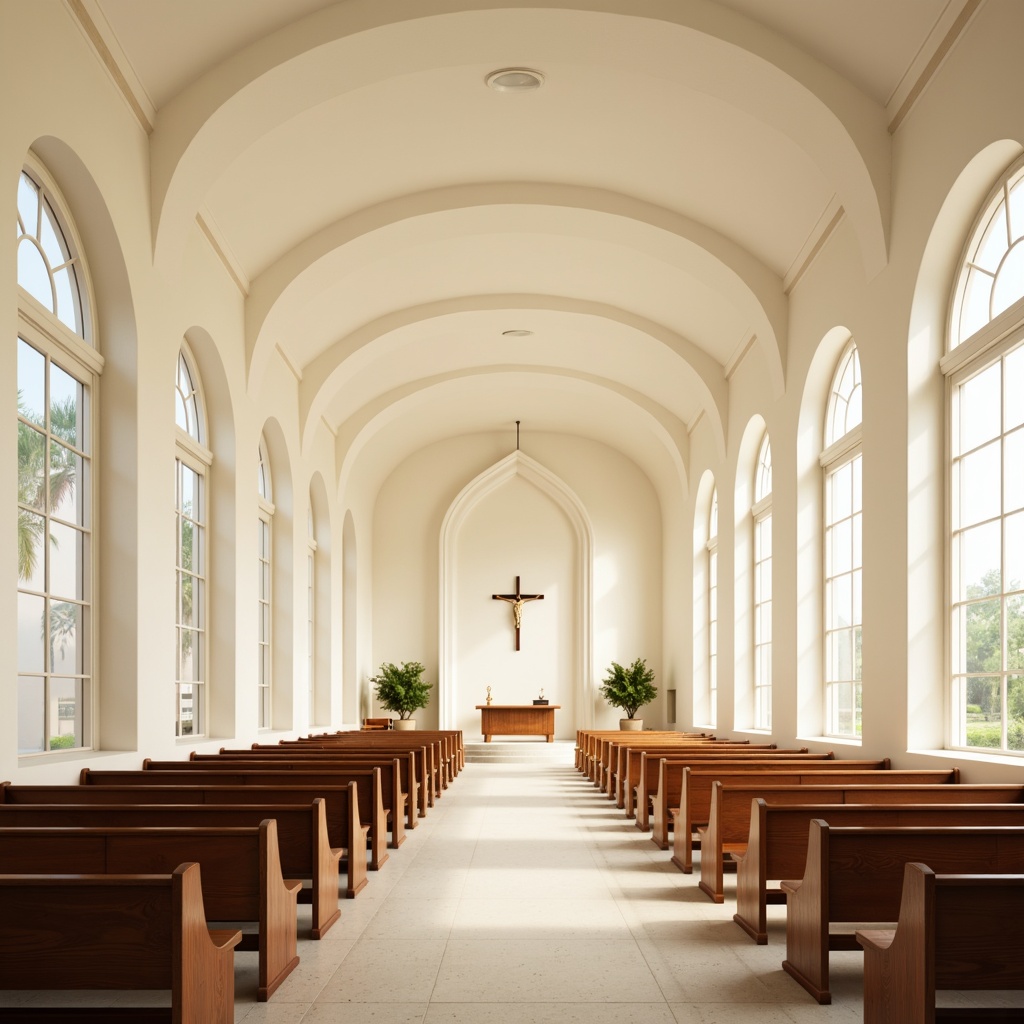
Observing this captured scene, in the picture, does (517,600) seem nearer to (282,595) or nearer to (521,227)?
(282,595)

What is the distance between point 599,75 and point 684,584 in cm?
998

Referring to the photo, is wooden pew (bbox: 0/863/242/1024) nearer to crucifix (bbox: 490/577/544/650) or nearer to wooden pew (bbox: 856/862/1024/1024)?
wooden pew (bbox: 856/862/1024/1024)

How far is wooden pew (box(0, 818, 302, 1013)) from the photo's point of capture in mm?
3848

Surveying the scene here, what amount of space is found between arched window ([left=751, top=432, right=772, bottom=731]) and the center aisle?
16.5 ft

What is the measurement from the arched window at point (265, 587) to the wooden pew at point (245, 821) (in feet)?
23.2

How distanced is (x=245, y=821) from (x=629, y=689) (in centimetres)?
1364

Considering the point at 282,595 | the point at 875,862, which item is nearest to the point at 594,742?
the point at 282,595

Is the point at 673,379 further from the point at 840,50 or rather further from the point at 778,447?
the point at 840,50

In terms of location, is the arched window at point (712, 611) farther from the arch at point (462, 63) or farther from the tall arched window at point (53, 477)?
the tall arched window at point (53, 477)

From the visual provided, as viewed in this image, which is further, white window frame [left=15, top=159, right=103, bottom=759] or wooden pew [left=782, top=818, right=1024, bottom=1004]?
white window frame [left=15, top=159, right=103, bottom=759]

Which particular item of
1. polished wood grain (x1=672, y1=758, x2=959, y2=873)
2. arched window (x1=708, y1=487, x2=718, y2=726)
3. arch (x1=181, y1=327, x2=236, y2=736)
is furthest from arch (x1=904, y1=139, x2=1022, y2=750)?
arched window (x1=708, y1=487, x2=718, y2=726)

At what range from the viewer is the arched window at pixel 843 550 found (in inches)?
346

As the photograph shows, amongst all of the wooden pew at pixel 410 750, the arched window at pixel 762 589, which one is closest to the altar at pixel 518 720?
the arched window at pixel 762 589

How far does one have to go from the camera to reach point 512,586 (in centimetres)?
1944
